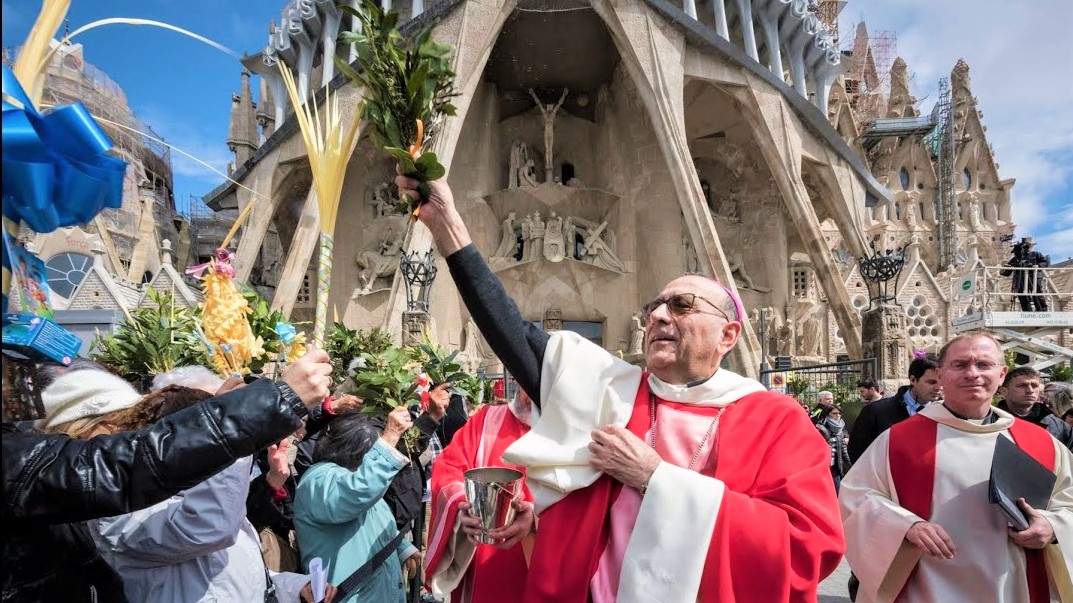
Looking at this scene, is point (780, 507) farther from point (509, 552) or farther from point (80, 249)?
point (80, 249)

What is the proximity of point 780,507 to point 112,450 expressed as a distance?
1528 millimetres

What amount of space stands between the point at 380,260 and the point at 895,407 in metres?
16.5

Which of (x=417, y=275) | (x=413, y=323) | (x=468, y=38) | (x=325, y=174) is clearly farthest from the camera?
(x=468, y=38)

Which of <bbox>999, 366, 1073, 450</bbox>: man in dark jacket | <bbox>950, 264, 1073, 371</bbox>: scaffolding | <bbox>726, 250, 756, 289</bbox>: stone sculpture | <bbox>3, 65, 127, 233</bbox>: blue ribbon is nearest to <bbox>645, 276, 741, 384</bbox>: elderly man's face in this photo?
<bbox>3, 65, 127, 233</bbox>: blue ribbon

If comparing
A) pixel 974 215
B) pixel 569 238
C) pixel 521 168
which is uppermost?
pixel 974 215

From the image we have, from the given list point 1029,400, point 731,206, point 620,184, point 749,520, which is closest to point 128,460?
point 749,520

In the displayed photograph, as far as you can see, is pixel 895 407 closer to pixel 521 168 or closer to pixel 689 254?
pixel 689 254

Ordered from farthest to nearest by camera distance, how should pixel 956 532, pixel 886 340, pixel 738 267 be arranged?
→ pixel 738 267 < pixel 886 340 < pixel 956 532

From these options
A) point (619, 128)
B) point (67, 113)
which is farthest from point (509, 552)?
point (619, 128)

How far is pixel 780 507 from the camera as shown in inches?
61.0

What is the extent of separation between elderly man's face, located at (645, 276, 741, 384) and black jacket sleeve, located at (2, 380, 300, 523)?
1.09 metres

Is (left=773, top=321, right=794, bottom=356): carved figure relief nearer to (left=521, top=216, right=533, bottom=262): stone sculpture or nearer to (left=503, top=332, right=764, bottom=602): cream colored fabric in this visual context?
(left=521, top=216, right=533, bottom=262): stone sculpture

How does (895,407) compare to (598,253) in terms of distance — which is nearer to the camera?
(895,407)

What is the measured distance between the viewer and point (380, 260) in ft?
61.1
